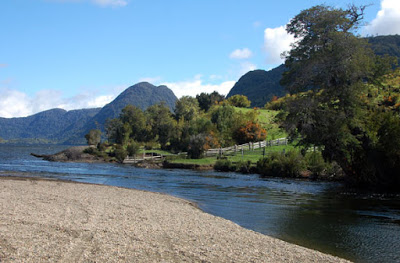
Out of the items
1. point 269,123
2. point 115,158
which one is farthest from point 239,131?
point 115,158

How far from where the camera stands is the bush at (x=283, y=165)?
4178 centimetres

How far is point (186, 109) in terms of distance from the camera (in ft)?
394

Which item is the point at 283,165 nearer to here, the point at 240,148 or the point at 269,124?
the point at 240,148

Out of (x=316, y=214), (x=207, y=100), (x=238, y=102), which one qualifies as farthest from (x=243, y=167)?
(x=207, y=100)

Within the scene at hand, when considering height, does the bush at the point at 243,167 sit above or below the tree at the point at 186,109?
below

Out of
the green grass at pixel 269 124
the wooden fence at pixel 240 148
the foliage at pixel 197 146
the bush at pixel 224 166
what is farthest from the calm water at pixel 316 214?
the green grass at pixel 269 124

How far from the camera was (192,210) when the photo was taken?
61.7 feet

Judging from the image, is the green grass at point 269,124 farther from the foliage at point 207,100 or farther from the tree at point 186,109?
the foliage at point 207,100

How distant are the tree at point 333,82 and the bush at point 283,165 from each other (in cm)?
1081

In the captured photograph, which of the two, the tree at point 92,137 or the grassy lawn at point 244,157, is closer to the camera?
the grassy lawn at point 244,157

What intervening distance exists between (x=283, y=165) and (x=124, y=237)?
33.6 m

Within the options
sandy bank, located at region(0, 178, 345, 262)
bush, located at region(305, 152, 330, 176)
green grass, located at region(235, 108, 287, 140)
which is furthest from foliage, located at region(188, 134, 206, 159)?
sandy bank, located at region(0, 178, 345, 262)

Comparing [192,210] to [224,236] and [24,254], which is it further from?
[24,254]

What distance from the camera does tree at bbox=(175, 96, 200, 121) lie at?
117812 millimetres
